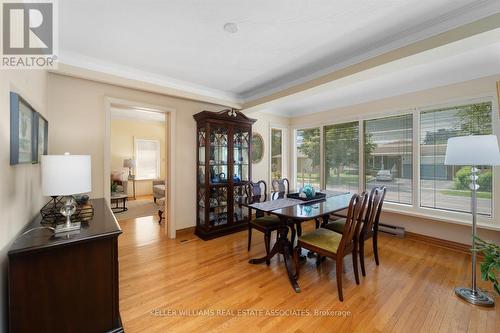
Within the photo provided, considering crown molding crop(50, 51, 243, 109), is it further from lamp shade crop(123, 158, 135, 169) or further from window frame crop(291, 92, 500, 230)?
lamp shade crop(123, 158, 135, 169)

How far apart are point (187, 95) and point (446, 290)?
4098 millimetres

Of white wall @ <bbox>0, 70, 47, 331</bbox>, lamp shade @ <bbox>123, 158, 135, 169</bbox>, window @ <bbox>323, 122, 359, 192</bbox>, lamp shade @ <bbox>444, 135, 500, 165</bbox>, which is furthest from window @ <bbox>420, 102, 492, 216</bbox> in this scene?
lamp shade @ <bbox>123, 158, 135, 169</bbox>

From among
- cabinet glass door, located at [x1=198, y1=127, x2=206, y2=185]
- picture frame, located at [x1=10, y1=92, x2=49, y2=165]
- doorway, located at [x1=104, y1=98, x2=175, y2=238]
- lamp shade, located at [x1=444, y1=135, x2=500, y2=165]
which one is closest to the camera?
picture frame, located at [x1=10, y1=92, x2=49, y2=165]

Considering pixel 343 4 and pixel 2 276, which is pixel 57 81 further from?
pixel 343 4

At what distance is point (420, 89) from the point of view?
10.8ft

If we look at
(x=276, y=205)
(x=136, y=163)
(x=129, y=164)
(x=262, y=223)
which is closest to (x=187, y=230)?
(x=262, y=223)

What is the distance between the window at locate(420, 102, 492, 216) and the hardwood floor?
757 mm

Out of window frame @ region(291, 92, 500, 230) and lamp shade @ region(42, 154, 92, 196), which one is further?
window frame @ region(291, 92, 500, 230)

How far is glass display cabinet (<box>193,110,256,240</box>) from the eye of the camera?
3459 millimetres

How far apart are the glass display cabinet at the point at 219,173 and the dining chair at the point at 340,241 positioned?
1674mm

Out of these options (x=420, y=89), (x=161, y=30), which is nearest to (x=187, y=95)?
(x=161, y=30)

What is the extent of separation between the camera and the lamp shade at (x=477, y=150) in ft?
6.05

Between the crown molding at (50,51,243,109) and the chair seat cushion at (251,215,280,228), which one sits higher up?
the crown molding at (50,51,243,109)

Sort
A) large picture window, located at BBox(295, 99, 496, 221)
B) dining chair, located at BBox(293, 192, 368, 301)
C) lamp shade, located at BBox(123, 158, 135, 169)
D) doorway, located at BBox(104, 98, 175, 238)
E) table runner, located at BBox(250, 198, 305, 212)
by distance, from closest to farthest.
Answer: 1. dining chair, located at BBox(293, 192, 368, 301)
2. table runner, located at BBox(250, 198, 305, 212)
3. large picture window, located at BBox(295, 99, 496, 221)
4. doorway, located at BBox(104, 98, 175, 238)
5. lamp shade, located at BBox(123, 158, 135, 169)
